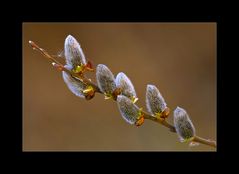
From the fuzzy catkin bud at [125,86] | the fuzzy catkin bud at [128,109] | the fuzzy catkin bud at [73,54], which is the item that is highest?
the fuzzy catkin bud at [73,54]

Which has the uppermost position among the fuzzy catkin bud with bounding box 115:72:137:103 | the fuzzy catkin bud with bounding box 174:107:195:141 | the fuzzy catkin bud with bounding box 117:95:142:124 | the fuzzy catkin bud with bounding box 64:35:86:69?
the fuzzy catkin bud with bounding box 64:35:86:69

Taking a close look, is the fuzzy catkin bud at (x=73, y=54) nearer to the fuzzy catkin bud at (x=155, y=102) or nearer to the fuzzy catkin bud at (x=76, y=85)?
the fuzzy catkin bud at (x=76, y=85)

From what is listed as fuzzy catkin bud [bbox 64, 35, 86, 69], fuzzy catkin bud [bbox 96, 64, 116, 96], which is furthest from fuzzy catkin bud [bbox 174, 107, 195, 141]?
fuzzy catkin bud [bbox 64, 35, 86, 69]

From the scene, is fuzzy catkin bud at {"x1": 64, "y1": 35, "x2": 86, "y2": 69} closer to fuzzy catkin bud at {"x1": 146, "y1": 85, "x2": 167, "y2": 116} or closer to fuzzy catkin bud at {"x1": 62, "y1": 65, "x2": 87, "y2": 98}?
fuzzy catkin bud at {"x1": 62, "y1": 65, "x2": 87, "y2": 98}

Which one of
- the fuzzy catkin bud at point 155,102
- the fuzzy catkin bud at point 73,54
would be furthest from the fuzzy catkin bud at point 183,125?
the fuzzy catkin bud at point 73,54

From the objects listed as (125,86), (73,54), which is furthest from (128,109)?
(73,54)

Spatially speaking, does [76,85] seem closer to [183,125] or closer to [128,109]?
[128,109]
